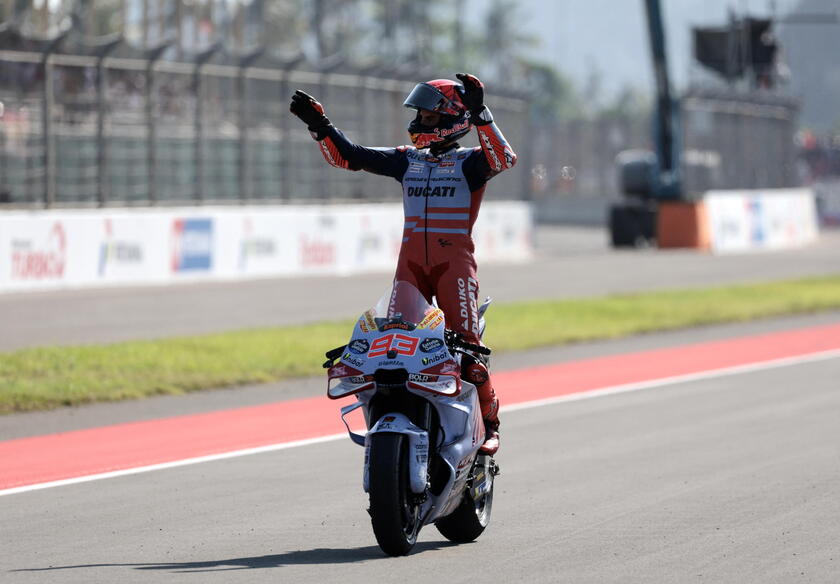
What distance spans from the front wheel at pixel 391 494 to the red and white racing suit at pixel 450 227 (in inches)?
32.7

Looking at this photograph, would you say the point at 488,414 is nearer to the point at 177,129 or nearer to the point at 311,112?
the point at 311,112

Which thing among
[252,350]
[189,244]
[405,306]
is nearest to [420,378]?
[405,306]

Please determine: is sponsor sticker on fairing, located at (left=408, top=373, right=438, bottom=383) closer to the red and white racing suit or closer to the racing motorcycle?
the racing motorcycle

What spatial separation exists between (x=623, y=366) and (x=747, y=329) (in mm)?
5201

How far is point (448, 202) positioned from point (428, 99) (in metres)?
0.49

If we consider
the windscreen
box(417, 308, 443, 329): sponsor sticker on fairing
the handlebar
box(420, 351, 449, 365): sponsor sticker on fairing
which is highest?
Answer: the windscreen

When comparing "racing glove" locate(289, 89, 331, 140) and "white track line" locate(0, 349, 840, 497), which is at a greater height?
"racing glove" locate(289, 89, 331, 140)

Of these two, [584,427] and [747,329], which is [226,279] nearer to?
[747,329]

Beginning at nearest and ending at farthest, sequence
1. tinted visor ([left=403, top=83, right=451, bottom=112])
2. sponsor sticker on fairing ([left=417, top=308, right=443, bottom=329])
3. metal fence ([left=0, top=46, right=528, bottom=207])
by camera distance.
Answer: sponsor sticker on fairing ([left=417, top=308, right=443, bottom=329]) → tinted visor ([left=403, top=83, right=451, bottom=112]) → metal fence ([left=0, top=46, right=528, bottom=207])

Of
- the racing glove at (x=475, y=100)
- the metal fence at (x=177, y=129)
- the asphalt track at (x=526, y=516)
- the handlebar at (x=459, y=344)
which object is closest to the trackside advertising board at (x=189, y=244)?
the metal fence at (x=177, y=129)

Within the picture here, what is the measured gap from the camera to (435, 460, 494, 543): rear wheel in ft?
22.8

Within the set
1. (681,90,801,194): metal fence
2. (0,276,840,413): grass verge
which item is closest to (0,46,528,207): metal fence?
(0,276,840,413): grass verge

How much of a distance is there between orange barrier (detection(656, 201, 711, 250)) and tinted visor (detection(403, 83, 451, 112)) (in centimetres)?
3332

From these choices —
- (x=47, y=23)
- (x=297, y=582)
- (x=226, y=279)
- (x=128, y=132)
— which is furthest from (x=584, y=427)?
(x=47, y=23)
